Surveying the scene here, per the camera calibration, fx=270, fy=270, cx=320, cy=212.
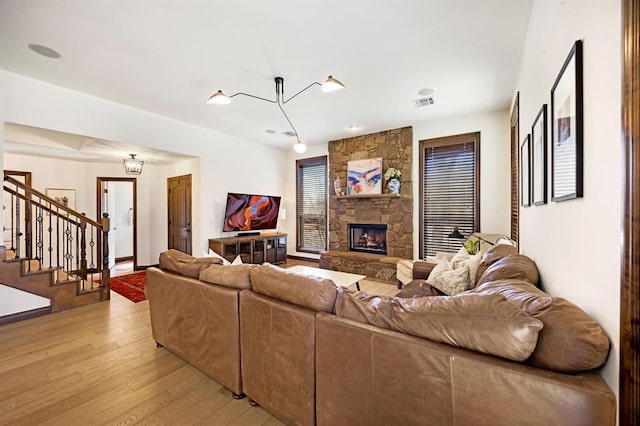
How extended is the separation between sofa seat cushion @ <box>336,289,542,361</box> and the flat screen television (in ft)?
14.8

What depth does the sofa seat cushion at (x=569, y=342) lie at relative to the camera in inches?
33.6

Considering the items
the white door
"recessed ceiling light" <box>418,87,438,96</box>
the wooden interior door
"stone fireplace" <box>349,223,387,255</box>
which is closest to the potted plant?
"stone fireplace" <box>349,223,387,255</box>

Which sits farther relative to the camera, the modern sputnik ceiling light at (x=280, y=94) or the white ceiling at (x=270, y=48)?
the modern sputnik ceiling light at (x=280, y=94)

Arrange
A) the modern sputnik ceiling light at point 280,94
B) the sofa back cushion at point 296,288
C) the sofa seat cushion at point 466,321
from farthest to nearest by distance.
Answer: the modern sputnik ceiling light at point 280,94 < the sofa back cushion at point 296,288 < the sofa seat cushion at point 466,321

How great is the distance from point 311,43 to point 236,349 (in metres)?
2.59

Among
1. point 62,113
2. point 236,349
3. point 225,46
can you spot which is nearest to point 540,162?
point 236,349

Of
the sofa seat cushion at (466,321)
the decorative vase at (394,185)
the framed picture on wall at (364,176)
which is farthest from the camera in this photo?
the framed picture on wall at (364,176)

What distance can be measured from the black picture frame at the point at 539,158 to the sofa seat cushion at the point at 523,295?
2.06ft

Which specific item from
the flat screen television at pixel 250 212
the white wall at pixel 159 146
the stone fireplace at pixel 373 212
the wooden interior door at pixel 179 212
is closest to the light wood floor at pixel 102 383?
the white wall at pixel 159 146

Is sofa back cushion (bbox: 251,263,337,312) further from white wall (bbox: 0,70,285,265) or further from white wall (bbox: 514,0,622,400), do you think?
white wall (bbox: 0,70,285,265)

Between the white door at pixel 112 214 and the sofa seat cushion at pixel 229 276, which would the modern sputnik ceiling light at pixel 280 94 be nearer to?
the sofa seat cushion at pixel 229 276

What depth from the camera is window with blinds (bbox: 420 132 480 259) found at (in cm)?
446

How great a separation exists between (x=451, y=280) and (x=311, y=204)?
4388mm

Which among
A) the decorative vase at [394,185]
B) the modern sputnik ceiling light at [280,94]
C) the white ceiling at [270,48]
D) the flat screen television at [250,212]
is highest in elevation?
the white ceiling at [270,48]
